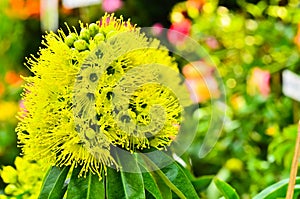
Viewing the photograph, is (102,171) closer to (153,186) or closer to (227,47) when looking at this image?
(153,186)

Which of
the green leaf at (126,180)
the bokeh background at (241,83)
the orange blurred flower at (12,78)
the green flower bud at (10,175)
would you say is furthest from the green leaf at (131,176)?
the orange blurred flower at (12,78)

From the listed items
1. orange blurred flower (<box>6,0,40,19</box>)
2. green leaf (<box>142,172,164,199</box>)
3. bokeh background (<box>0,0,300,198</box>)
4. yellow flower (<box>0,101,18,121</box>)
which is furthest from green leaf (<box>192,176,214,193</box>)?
orange blurred flower (<box>6,0,40,19</box>)

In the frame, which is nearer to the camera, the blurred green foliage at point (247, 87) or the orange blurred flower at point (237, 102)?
the blurred green foliage at point (247, 87)

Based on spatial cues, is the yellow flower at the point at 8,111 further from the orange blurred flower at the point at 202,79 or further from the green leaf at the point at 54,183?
the green leaf at the point at 54,183

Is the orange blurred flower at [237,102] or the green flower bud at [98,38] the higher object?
the green flower bud at [98,38]

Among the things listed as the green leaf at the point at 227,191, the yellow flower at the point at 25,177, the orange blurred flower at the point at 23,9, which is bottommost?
the green leaf at the point at 227,191

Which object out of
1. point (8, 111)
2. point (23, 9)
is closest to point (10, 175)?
point (8, 111)

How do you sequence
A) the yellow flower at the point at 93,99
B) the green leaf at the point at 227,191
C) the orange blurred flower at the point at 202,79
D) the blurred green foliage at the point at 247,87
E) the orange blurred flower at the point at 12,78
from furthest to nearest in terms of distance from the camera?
the orange blurred flower at the point at 12,78 → the orange blurred flower at the point at 202,79 → the blurred green foliage at the point at 247,87 → the green leaf at the point at 227,191 → the yellow flower at the point at 93,99

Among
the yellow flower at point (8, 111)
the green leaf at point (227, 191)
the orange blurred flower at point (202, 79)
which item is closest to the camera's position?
the green leaf at point (227, 191)

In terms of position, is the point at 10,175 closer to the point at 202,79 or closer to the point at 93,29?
the point at 93,29
